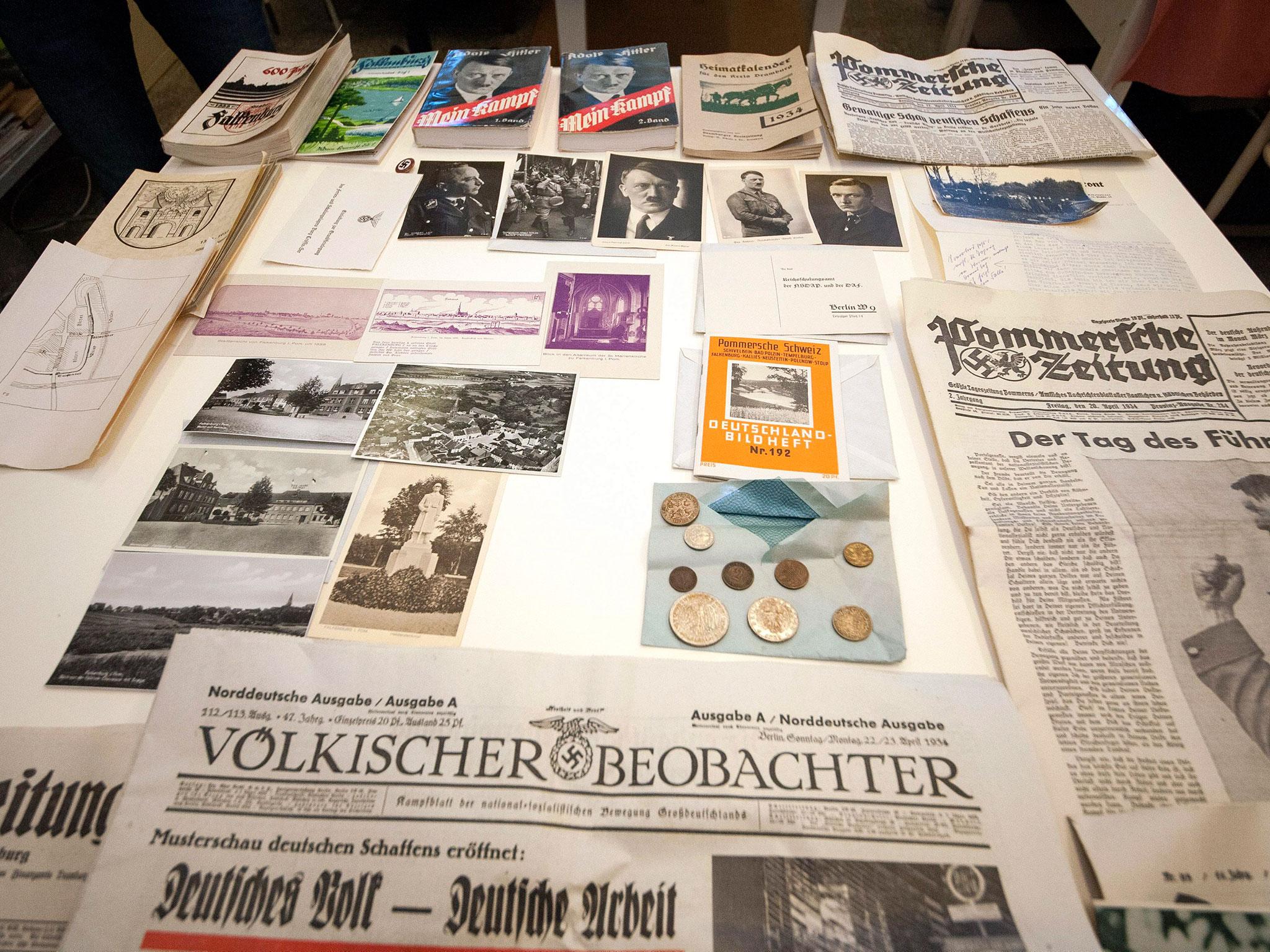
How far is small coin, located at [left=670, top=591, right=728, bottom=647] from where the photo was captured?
54 cm

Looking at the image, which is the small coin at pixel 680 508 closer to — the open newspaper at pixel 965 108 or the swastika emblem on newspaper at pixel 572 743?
the swastika emblem on newspaper at pixel 572 743

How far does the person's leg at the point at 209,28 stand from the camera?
47.9 inches

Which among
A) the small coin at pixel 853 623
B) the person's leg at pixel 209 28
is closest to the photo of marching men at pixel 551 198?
the small coin at pixel 853 623

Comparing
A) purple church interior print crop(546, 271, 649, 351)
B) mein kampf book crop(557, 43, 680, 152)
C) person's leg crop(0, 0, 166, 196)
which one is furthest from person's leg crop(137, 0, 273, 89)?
purple church interior print crop(546, 271, 649, 351)

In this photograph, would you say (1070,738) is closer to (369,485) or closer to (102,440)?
(369,485)

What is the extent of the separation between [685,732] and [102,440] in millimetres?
662

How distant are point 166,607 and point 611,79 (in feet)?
3.35

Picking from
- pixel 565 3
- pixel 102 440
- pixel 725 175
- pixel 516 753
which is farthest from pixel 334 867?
pixel 565 3

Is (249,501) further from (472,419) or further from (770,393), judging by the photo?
(770,393)

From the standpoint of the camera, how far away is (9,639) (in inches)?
21.5

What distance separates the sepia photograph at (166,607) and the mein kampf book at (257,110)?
70 centimetres

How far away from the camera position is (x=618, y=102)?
1.05 meters

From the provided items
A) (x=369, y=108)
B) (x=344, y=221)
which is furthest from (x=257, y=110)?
(x=344, y=221)

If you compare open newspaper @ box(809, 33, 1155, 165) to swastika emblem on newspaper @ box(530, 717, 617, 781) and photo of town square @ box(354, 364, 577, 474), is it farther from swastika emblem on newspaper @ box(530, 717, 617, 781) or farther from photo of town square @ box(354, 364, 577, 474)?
swastika emblem on newspaper @ box(530, 717, 617, 781)
